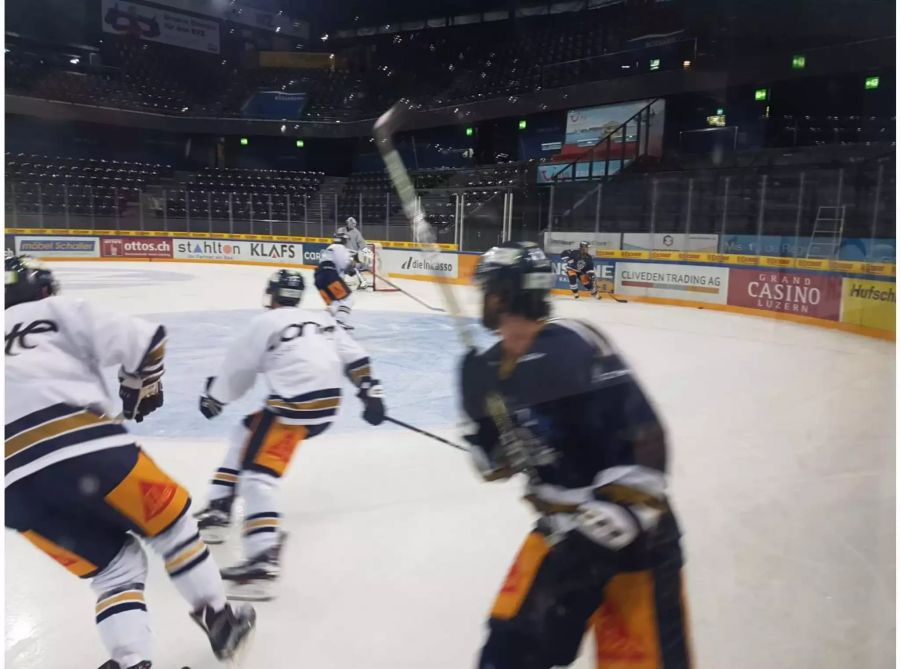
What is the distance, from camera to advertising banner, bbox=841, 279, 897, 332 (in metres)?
1.15

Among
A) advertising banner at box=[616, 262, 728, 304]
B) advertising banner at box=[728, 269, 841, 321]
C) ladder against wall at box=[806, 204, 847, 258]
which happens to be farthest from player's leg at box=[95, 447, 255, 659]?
ladder against wall at box=[806, 204, 847, 258]

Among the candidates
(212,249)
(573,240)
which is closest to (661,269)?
(573,240)

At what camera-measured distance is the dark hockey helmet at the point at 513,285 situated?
0.84 meters

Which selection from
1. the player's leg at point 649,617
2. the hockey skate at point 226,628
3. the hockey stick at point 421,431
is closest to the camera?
the player's leg at point 649,617

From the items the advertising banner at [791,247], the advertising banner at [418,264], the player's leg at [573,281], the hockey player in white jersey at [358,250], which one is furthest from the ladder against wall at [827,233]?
the hockey player in white jersey at [358,250]

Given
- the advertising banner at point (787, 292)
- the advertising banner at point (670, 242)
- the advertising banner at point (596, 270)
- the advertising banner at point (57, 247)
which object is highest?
the advertising banner at point (670, 242)

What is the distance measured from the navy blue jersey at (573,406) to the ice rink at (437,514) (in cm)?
9

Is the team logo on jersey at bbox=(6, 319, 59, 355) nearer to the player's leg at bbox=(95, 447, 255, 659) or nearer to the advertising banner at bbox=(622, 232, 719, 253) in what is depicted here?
the player's leg at bbox=(95, 447, 255, 659)

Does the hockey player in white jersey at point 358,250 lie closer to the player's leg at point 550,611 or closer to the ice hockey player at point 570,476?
the ice hockey player at point 570,476

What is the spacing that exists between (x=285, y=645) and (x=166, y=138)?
821 millimetres

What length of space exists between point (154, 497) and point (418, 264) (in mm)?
543

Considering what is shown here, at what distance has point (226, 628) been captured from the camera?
90cm

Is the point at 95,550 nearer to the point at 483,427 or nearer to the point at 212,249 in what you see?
the point at 212,249

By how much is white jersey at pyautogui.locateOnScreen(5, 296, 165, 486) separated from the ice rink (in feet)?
0.14
